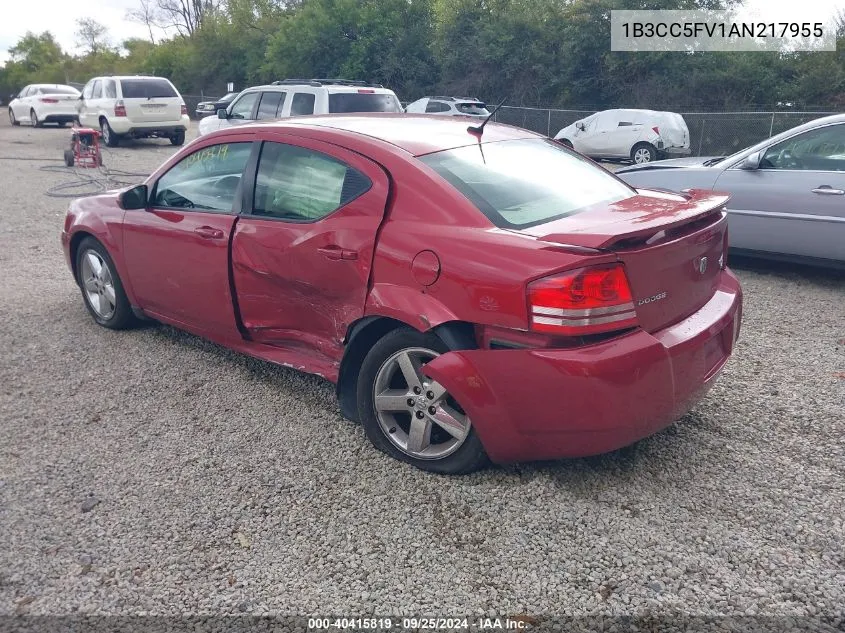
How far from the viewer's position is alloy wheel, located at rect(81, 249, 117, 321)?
508 centimetres

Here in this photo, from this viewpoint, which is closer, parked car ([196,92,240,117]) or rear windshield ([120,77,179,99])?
parked car ([196,92,240,117])

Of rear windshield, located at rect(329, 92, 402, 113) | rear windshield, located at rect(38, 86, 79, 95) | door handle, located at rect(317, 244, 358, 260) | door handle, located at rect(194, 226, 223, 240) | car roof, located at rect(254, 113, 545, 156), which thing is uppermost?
rear windshield, located at rect(38, 86, 79, 95)

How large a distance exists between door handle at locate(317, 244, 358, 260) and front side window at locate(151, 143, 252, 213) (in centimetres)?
88

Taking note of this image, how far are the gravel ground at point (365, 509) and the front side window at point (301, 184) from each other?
108cm

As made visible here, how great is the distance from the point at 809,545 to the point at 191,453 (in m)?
2.71

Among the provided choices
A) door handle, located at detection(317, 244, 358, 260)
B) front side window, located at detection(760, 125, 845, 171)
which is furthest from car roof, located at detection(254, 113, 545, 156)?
front side window, located at detection(760, 125, 845, 171)

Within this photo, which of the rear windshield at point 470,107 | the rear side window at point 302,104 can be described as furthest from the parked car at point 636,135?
the rear side window at point 302,104

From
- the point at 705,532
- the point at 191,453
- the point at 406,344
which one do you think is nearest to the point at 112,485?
the point at 191,453

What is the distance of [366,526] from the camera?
2.93 m

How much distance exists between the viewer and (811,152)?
6.29 m

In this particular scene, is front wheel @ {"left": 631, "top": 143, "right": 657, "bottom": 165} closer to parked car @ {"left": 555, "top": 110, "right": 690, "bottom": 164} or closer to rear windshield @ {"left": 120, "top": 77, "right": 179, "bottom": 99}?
parked car @ {"left": 555, "top": 110, "right": 690, "bottom": 164}

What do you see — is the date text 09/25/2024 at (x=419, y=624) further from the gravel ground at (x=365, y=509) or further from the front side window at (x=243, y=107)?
the front side window at (x=243, y=107)

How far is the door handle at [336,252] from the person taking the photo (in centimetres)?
336

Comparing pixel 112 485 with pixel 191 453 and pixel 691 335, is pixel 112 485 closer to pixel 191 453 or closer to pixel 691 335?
pixel 191 453
